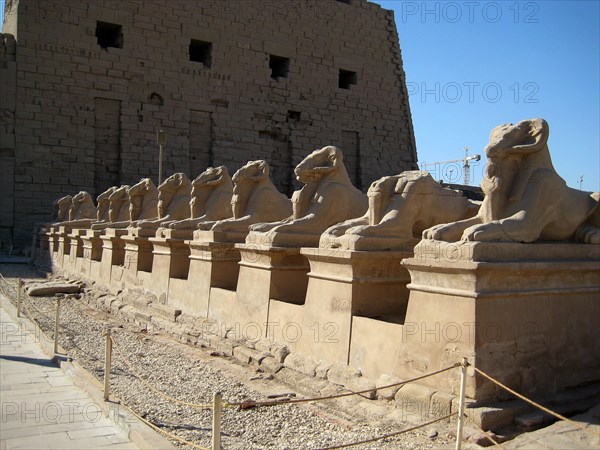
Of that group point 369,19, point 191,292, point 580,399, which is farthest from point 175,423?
point 369,19

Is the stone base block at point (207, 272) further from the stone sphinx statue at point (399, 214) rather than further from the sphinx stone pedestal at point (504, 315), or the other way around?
the sphinx stone pedestal at point (504, 315)

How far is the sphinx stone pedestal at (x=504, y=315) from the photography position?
11.7 feet

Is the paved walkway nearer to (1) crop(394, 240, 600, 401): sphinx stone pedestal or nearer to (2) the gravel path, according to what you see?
(2) the gravel path

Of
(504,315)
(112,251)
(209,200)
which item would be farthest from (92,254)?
(504,315)

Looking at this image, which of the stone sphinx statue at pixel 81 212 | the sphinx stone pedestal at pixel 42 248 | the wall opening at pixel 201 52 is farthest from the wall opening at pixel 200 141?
the sphinx stone pedestal at pixel 42 248

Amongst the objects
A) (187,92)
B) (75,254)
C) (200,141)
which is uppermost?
(187,92)

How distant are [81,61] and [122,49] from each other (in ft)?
3.99

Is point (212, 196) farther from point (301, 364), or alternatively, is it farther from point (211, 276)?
point (301, 364)

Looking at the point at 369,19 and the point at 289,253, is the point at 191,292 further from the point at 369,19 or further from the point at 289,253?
the point at 369,19

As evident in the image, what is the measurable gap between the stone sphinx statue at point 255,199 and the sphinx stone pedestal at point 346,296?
1929mm

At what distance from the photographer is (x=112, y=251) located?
9.72 metres

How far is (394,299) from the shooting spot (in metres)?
4.73

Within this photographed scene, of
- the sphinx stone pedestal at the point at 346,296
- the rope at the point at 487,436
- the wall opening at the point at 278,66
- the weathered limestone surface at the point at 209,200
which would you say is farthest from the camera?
the wall opening at the point at 278,66

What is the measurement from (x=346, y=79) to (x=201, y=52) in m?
5.38
